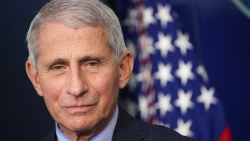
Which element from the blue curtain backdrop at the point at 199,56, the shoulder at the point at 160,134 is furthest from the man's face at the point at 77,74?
the blue curtain backdrop at the point at 199,56

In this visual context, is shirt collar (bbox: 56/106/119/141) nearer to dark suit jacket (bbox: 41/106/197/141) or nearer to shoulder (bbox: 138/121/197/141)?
dark suit jacket (bbox: 41/106/197/141)

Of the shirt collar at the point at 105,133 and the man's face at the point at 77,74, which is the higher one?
the man's face at the point at 77,74

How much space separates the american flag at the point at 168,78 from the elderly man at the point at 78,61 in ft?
4.70

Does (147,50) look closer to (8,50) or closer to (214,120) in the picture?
(214,120)

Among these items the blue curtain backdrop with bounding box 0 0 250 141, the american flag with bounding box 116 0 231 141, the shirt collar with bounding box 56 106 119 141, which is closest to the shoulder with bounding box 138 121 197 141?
the shirt collar with bounding box 56 106 119 141

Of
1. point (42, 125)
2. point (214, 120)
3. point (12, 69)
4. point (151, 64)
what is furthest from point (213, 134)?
point (12, 69)

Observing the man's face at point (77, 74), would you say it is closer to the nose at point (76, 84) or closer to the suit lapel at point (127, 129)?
the nose at point (76, 84)

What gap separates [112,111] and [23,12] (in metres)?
2.09

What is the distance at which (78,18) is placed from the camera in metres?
1.63

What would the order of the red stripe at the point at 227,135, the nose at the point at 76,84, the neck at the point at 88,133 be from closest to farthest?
the nose at the point at 76,84
the neck at the point at 88,133
the red stripe at the point at 227,135

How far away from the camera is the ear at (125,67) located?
6.37 feet

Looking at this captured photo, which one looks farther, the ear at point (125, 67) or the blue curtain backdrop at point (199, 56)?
the blue curtain backdrop at point (199, 56)

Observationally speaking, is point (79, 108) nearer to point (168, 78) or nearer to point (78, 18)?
point (78, 18)

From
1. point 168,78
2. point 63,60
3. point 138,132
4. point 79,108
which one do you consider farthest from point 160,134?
point 168,78
